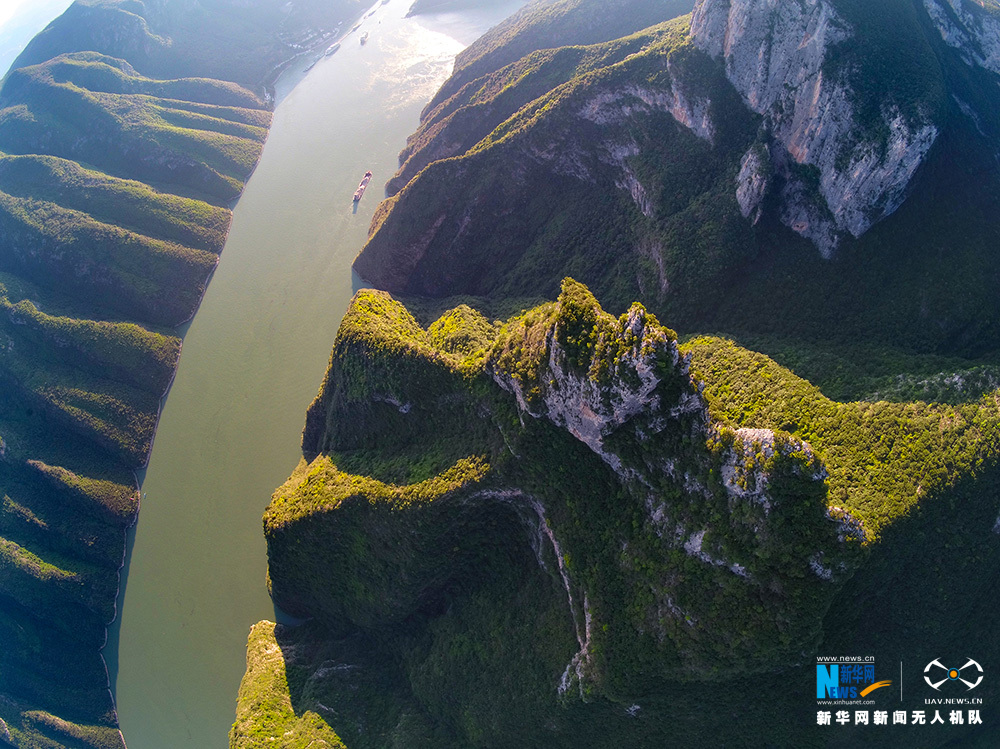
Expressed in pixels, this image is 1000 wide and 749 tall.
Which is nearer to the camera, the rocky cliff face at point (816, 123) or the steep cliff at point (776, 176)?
the rocky cliff face at point (816, 123)

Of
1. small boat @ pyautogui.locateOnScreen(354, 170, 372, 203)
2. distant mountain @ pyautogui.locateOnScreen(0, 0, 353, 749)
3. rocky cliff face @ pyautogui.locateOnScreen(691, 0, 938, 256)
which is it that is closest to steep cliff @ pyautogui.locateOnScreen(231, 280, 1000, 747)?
rocky cliff face @ pyautogui.locateOnScreen(691, 0, 938, 256)

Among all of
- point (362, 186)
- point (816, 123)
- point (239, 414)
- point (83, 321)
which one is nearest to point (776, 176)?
point (816, 123)

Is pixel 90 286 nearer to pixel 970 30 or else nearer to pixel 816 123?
pixel 816 123

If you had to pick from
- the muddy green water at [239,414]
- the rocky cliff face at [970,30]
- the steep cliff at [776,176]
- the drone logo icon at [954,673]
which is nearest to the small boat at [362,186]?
the muddy green water at [239,414]

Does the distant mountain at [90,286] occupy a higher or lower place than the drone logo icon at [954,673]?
higher

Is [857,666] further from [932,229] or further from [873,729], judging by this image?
[932,229]

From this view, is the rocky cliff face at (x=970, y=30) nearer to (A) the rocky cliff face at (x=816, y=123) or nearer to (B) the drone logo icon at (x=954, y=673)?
(A) the rocky cliff face at (x=816, y=123)

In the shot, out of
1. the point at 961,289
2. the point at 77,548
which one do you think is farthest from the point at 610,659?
the point at 77,548
